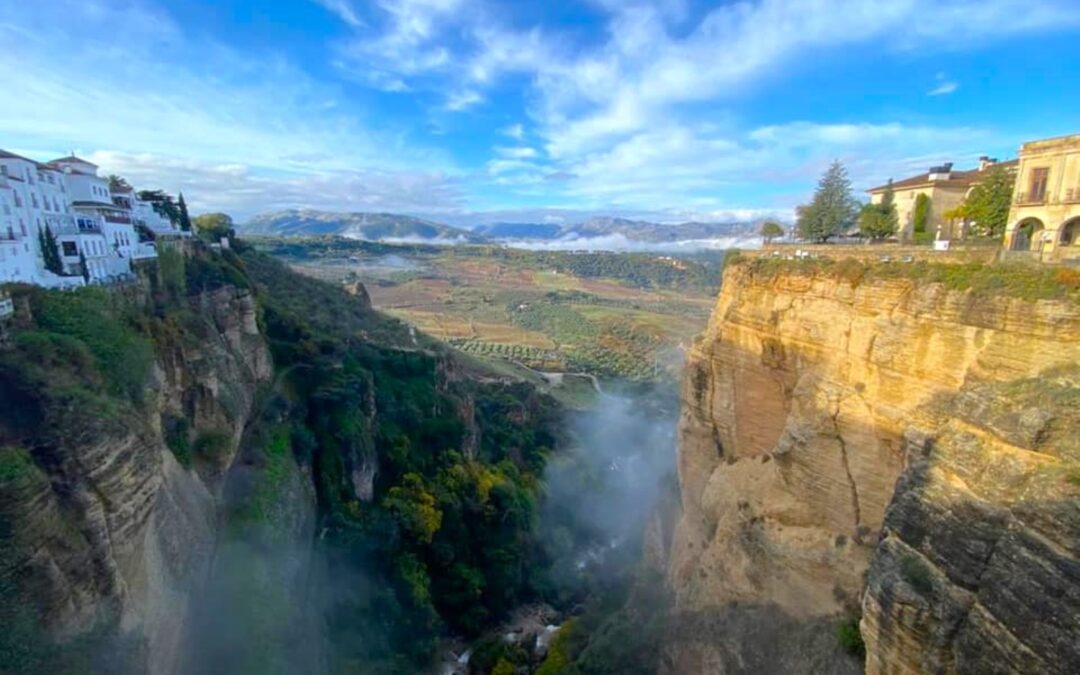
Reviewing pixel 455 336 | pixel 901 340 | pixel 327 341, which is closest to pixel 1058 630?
pixel 901 340

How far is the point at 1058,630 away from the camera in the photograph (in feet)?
24.8

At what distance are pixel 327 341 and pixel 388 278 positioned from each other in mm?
127702

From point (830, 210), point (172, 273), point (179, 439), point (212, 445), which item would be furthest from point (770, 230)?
point (172, 273)

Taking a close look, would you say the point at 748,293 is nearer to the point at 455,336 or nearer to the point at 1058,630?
the point at 1058,630

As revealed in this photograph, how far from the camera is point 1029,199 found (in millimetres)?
14922

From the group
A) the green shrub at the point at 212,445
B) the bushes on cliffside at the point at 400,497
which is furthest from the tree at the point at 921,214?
the green shrub at the point at 212,445

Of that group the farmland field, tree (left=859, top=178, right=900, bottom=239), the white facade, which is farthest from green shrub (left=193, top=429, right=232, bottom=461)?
the farmland field

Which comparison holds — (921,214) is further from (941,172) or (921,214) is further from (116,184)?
(116,184)

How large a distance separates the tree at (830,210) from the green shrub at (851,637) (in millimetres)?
16225

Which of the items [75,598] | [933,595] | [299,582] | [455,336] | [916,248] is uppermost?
[916,248]

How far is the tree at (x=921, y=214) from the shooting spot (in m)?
21.1

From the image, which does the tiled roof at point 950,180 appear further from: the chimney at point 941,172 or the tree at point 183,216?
the tree at point 183,216

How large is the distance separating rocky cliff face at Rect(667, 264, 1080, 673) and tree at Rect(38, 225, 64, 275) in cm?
2452

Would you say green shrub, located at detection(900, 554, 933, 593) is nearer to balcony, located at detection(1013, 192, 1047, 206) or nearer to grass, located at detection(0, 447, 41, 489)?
balcony, located at detection(1013, 192, 1047, 206)
